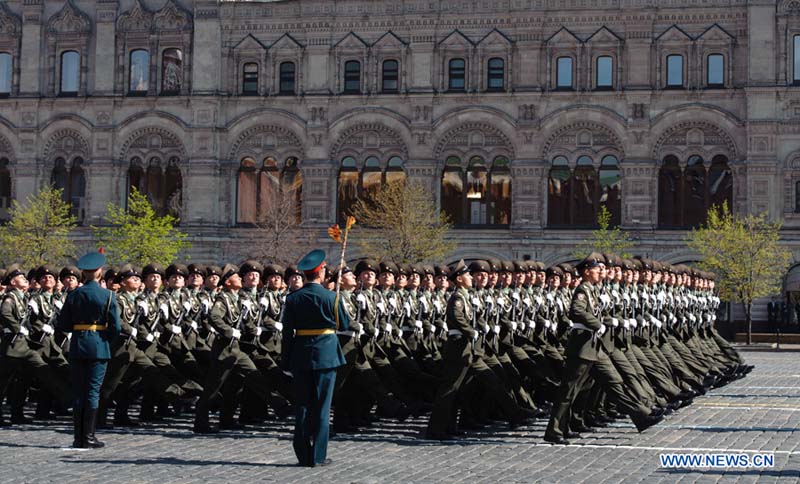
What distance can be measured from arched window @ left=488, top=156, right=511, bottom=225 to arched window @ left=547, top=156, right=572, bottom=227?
1511 millimetres

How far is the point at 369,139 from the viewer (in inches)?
1938

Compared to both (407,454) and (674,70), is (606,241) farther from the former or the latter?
(407,454)

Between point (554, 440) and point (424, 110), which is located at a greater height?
point (424, 110)

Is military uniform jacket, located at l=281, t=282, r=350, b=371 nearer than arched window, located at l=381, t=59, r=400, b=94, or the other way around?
military uniform jacket, located at l=281, t=282, r=350, b=371

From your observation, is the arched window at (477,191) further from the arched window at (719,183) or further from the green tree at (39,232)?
the green tree at (39,232)

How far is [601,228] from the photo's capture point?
4728 centimetres

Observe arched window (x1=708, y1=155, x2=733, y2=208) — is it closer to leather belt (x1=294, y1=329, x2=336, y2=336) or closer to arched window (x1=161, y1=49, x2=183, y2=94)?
arched window (x1=161, y1=49, x2=183, y2=94)

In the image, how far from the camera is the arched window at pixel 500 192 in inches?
1912

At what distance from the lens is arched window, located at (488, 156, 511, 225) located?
1912 inches

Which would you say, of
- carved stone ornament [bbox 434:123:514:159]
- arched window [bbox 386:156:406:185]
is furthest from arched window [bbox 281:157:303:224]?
carved stone ornament [bbox 434:123:514:159]

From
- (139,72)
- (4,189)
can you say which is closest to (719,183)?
(139,72)

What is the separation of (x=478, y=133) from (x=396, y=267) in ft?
102

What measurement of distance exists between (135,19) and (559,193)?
17.4 m

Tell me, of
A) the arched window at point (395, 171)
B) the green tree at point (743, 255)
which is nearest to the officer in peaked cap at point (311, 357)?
the green tree at point (743, 255)
